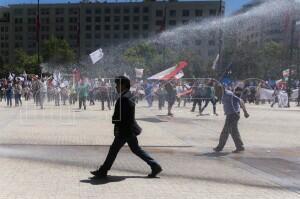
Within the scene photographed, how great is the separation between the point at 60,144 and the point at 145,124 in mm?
5590

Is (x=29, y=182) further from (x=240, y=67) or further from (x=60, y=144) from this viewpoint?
(x=240, y=67)

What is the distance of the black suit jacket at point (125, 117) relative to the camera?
7.58m

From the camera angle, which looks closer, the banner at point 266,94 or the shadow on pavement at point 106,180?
the shadow on pavement at point 106,180

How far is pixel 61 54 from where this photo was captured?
97.4 meters

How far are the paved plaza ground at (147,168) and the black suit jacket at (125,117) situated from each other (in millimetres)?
727

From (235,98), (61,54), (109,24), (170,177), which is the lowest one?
(170,177)

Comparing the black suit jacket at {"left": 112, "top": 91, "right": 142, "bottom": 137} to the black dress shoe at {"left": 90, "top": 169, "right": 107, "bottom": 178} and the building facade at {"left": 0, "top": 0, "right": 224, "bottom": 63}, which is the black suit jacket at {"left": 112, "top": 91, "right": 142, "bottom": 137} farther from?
the building facade at {"left": 0, "top": 0, "right": 224, "bottom": 63}

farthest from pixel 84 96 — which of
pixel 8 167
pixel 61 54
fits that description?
pixel 61 54

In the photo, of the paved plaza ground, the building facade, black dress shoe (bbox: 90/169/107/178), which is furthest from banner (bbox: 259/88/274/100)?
the building facade

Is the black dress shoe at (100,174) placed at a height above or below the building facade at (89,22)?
below

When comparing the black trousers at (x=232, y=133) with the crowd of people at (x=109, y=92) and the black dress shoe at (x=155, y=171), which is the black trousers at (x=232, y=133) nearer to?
the black dress shoe at (x=155, y=171)

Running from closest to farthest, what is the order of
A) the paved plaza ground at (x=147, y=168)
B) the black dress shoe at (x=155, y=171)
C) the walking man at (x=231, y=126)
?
1. the paved plaza ground at (x=147, y=168)
2. the black dress shoe at (x=155, y=171)
3. the walking man at (x=231, y=126)

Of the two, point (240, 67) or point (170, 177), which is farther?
point (240, 67)

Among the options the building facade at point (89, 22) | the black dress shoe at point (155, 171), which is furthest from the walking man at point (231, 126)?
the building facade at point (89, 22)
